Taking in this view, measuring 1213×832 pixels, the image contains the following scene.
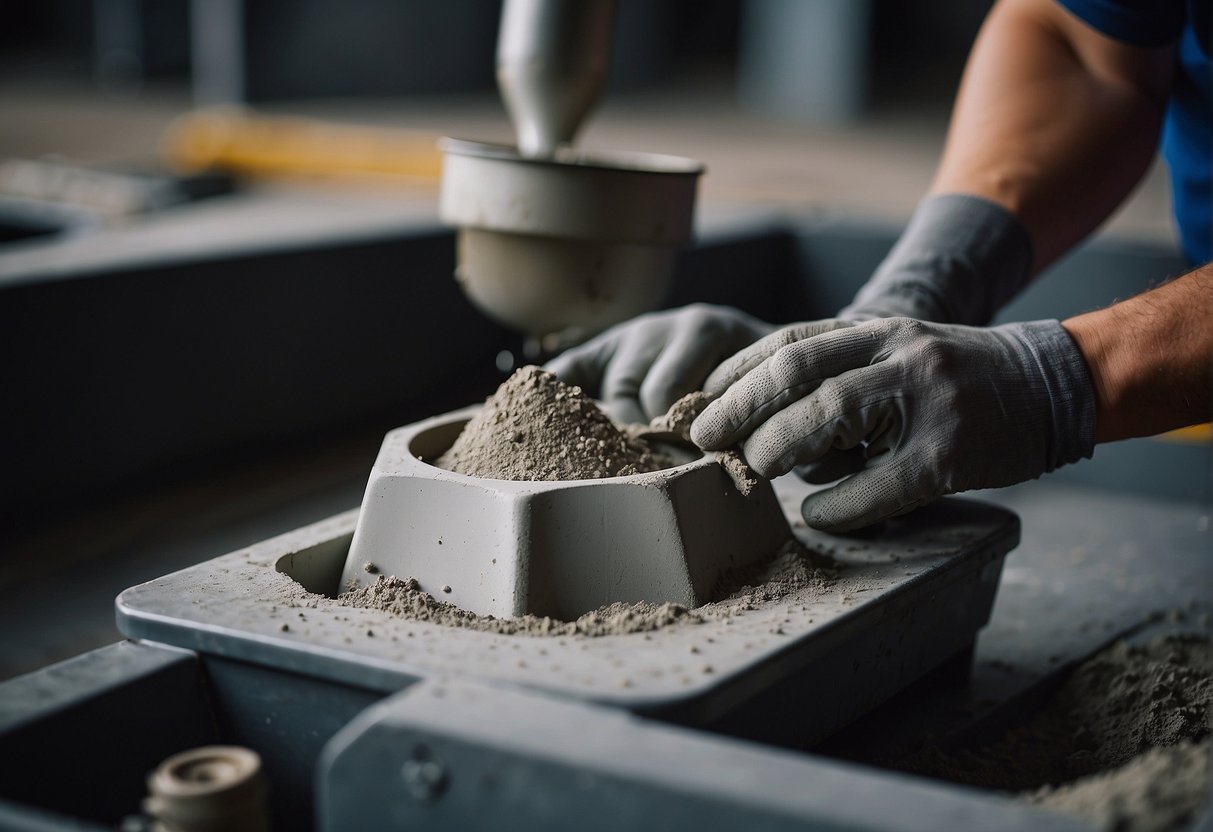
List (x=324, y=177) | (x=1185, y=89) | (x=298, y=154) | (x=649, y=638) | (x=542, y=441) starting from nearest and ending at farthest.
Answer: (x=649, y=638)
(x=542, y=441)
(x=1185, y=89)
(x=324, y=177)
(x=298, y=154)

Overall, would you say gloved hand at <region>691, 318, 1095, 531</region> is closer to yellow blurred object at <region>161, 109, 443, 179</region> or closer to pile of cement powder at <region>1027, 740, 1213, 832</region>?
pile of cement powder at <region>1027, 740, 1213, 832</region>

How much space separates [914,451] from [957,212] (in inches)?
23.1

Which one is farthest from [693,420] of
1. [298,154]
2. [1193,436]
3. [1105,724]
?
[298,154]

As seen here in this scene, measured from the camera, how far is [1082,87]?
1.64m

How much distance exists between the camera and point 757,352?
3.48ft

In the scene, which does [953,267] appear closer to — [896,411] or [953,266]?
[953,266]

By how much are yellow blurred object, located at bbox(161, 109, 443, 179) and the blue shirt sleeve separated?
2742 millimetres

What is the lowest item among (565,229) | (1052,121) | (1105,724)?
(1105,724)

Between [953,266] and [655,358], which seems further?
[953,266]

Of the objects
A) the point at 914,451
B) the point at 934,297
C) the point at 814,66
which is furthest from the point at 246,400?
the point at 814,66

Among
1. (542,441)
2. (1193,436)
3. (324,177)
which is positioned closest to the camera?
(542,441)

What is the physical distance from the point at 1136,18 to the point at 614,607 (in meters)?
1.14

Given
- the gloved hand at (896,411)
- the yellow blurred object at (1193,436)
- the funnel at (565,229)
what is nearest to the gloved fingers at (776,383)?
the gloved hand at (896,411)

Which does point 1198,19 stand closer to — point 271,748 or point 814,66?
point 271,748
